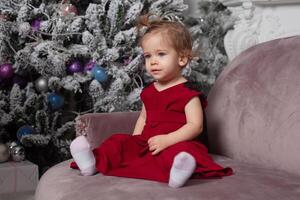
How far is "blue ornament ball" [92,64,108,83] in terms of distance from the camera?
217 centimetres

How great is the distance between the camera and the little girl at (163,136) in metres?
1.25

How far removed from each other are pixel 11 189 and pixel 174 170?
1.28m

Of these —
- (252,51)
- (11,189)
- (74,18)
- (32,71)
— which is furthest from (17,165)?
(252,51)

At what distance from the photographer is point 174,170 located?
3.76ft

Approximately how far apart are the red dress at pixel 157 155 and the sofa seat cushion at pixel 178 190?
37 millimetres

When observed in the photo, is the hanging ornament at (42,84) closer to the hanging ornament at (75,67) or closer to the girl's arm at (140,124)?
the hanging ornament at (75,67)

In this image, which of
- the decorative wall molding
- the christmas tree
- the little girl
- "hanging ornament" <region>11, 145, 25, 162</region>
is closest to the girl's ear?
the little girl

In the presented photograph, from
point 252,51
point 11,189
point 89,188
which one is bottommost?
point 11,189

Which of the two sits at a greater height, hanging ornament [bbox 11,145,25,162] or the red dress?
the red dress

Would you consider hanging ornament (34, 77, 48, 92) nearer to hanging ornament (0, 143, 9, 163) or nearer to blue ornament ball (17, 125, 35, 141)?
blue ornament ball (17, 125, 35, 141)

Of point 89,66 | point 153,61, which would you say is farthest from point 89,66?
point 153,61

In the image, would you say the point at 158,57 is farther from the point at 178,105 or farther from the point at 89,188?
the point at 89,188

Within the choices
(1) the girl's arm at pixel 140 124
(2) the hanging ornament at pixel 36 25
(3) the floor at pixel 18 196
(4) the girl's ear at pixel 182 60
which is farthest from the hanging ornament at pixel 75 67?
(4) the girl's ear at pixel 182 60

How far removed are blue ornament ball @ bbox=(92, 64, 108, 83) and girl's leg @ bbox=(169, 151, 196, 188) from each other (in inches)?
42.1
